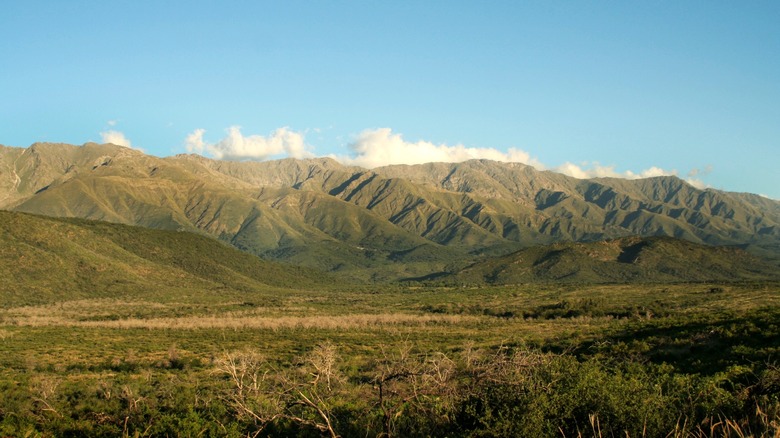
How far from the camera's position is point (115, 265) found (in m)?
124

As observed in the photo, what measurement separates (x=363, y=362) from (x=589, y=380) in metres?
25.9

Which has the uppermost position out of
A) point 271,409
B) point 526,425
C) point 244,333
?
point 526,425

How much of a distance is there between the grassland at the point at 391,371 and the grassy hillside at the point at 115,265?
12.1 meters

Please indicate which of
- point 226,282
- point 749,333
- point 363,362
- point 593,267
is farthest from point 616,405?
point 593,267

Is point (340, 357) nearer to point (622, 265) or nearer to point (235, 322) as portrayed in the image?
point (235, 322)

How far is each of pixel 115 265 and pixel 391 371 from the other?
125 meters

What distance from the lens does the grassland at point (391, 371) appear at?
12.3 m

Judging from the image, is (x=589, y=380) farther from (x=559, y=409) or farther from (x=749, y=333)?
(x=749, y=333)

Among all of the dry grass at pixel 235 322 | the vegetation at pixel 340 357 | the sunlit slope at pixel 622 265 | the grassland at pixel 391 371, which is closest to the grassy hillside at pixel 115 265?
the vegetation at pixel 340 357

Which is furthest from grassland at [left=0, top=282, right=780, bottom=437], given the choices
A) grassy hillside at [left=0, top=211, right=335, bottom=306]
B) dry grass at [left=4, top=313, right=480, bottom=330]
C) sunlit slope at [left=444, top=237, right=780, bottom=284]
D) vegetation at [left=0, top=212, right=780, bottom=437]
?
sunlit slope at [left=444, top=237, right=780, bottom=284]

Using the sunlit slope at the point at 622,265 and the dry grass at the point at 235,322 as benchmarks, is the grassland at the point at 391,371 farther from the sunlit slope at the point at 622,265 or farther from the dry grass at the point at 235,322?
the sunlit slope at the point at 622,265

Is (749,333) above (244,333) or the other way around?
above

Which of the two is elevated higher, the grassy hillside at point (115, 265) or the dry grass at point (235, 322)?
the grassy hillside at point (115, 265)

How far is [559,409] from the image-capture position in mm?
12039
